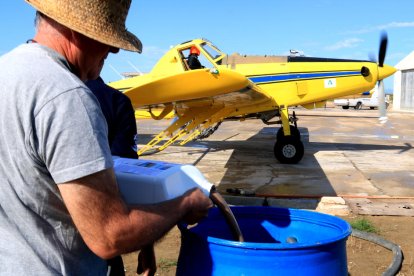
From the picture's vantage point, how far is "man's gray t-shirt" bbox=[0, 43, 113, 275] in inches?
38.6

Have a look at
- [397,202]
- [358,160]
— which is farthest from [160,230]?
[358,160]

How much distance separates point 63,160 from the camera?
0.98m

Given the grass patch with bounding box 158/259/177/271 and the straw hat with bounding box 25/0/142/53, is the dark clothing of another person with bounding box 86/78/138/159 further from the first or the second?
the grass patch with bounding box 158/259/177/271

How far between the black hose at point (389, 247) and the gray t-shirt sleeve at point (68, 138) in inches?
115

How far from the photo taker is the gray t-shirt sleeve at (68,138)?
97cm

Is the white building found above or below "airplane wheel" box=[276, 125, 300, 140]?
below

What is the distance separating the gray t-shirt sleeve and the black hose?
2.91m

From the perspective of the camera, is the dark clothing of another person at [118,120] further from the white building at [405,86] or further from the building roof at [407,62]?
the building roof at [407,62]

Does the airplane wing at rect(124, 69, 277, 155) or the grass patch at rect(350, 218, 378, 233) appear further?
the airplane wing at rect(124, 69, 277, 155)

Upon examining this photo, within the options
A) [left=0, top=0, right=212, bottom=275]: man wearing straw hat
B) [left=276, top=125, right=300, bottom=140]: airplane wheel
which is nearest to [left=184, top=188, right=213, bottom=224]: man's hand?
[left=0, top=0, right=212, bottom=275]: man wearing straw hat

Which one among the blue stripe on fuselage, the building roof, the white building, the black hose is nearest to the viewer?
the black hose

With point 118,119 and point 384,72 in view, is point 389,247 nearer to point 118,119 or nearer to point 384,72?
point 118,119

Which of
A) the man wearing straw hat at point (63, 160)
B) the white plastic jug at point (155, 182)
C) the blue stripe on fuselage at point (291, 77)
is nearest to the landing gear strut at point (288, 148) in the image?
the blue stripe on fuselage at point (291, 77)

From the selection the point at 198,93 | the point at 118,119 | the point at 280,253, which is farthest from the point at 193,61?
→ the point at 280,253
